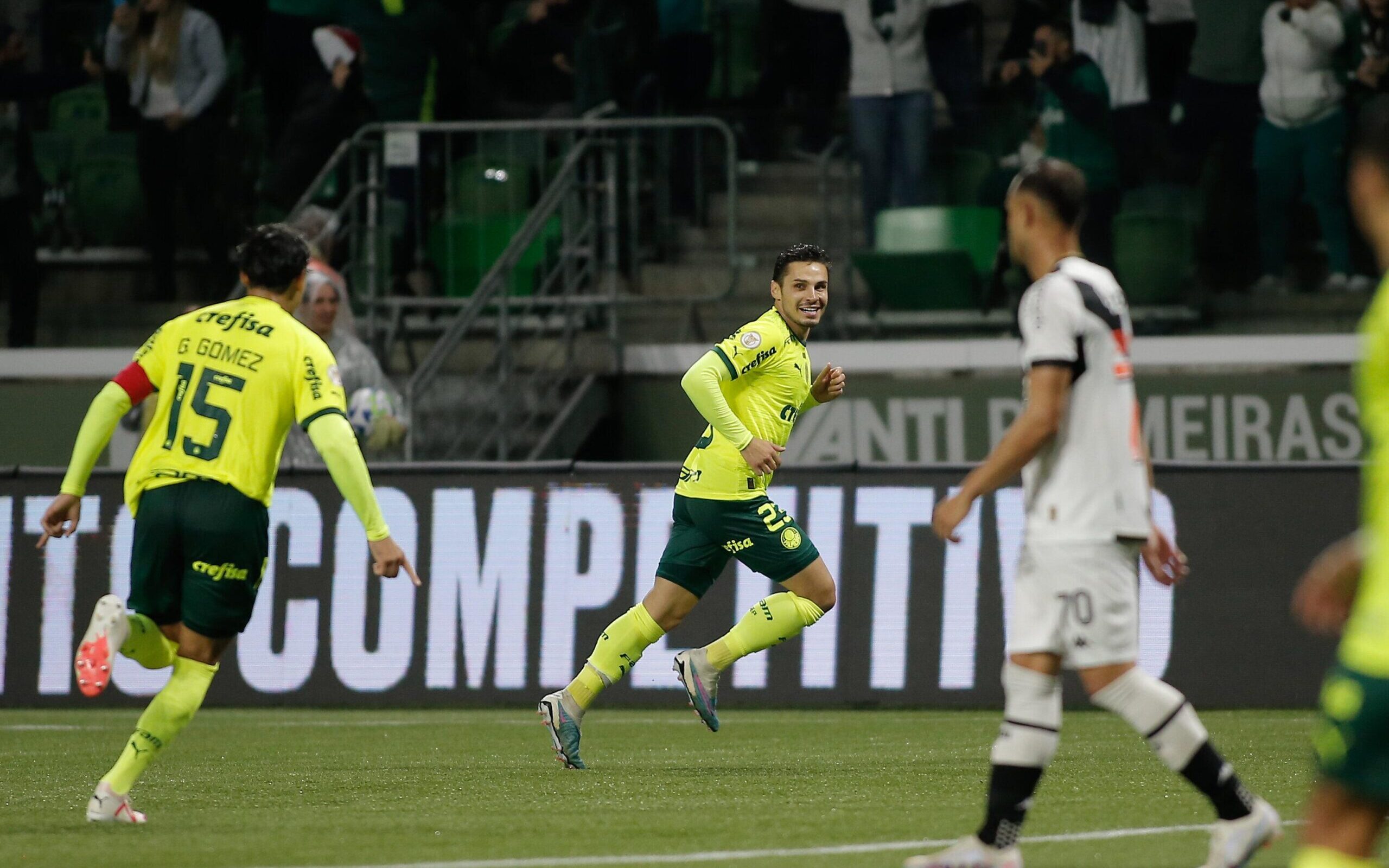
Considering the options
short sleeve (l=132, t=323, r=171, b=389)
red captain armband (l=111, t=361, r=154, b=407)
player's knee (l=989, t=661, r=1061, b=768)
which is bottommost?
player's knee (l=989, t=661, r=1061, b=768)

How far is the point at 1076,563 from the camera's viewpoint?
5625 mm

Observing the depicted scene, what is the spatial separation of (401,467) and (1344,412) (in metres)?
6.49

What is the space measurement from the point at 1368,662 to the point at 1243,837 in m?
1.91

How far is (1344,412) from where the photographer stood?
14.5 m

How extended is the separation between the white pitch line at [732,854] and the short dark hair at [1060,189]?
6.28ft

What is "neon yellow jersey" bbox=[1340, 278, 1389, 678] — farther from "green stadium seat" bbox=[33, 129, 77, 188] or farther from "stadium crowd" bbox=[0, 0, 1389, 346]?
"green stadium seat" bbox=[33, 129, 77, 188]

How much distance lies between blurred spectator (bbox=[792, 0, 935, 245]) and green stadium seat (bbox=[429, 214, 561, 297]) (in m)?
2.72

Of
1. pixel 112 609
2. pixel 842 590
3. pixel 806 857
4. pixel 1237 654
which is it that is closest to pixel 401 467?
pixel 842 590

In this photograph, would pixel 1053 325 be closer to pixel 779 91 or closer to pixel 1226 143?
pixel 1226 143

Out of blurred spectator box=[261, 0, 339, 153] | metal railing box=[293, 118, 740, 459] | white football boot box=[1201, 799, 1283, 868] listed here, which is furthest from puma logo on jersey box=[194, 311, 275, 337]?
blurred spectator box=[261, 0, 339, 153]

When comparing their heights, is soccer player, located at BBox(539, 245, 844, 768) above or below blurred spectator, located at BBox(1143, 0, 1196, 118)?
below

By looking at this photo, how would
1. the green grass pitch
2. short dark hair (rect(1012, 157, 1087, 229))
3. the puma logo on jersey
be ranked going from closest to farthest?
1. short dark hair (rect(1012, 157, 1087, 229))
2. the green grass pitch
3. the puma logo on jersey

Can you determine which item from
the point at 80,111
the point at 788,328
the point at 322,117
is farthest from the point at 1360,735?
the point at 80,111

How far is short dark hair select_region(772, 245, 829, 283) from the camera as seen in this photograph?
9.45 metres
